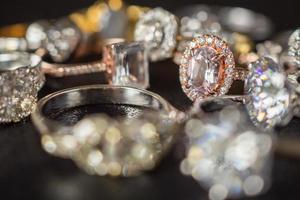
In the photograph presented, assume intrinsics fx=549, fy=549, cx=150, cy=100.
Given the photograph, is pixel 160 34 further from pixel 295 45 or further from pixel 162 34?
pixel 295 45

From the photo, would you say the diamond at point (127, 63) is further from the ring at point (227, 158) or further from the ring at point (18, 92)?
the ring at point (227, 158)

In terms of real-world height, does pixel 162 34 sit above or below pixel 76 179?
above

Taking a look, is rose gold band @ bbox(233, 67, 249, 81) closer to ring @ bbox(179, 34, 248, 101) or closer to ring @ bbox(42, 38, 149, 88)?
ring @ bbox(179, 34, 248, 101)

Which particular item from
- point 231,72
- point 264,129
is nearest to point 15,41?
point 231,72

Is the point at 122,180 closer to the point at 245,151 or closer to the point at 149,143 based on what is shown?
the point at 149,143

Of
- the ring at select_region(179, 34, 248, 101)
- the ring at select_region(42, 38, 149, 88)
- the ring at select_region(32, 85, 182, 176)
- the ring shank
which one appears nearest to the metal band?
the ring at select_region(42, 38, 149, 88)

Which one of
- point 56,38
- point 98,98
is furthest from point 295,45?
point 56,38
